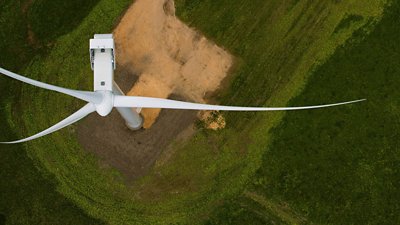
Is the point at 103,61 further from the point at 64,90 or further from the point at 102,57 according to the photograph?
the point at 64,90

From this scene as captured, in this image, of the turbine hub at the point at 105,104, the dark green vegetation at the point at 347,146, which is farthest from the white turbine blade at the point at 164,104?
the dark green vegetation at the point at 347,146

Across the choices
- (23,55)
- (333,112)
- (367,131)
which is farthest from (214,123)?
(23,55)

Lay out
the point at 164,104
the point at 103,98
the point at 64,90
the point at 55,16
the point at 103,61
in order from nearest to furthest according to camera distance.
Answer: the point at 64,90, the point at 164,104, the point at 103,98, the point at 103,61, the point at 55,16

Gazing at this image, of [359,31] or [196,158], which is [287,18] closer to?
[359,31]

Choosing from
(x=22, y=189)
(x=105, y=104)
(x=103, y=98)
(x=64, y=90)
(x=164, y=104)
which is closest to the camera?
(x=64, y=90)

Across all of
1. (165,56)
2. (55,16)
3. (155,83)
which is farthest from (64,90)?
(55,16)

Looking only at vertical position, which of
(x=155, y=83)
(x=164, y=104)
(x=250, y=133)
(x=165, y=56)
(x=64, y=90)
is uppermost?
(x=165, y=56)

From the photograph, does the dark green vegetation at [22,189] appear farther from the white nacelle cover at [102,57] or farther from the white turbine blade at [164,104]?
the white turbine blade at [164,104]
